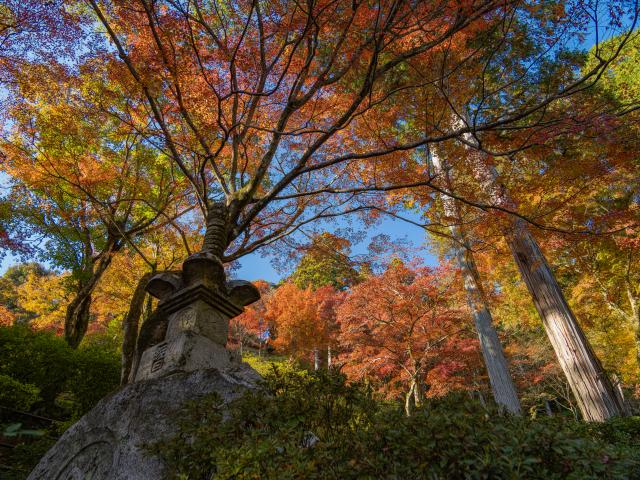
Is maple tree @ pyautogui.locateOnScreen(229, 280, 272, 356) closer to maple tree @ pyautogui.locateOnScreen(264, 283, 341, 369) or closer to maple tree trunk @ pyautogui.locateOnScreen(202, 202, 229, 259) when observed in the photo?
maple tree @ pyautogui.locateOnScreen(264, 283, 341, 369)

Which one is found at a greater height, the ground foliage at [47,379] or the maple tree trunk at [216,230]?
the maple tree trunk at [216,230]

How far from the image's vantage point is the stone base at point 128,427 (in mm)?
2305

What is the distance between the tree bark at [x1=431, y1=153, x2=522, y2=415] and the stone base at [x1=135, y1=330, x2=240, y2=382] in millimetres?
5761

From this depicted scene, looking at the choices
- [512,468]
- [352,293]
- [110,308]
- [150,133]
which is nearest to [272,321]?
[110,308]

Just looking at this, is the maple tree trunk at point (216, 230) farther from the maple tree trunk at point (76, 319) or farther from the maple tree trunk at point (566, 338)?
the maple tree trunk at point (76, 319)

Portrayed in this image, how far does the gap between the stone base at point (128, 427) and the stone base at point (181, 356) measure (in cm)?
27

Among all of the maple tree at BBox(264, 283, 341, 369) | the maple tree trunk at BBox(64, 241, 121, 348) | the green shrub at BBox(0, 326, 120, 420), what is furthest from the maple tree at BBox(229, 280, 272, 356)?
the green shrub at BBox(0, 326, 120, 420)

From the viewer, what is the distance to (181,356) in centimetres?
304

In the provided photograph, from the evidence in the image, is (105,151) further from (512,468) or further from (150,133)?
(512,468)

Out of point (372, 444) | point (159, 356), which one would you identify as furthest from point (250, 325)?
point (372, 444)

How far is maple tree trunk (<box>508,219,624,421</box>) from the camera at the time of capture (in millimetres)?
5434

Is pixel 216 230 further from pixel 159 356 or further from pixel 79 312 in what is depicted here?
pixel 79 312

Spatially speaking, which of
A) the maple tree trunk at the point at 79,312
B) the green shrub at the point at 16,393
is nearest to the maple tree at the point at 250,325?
the maple tree trunk at the point at 79,312

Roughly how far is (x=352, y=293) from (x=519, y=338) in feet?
41.0
